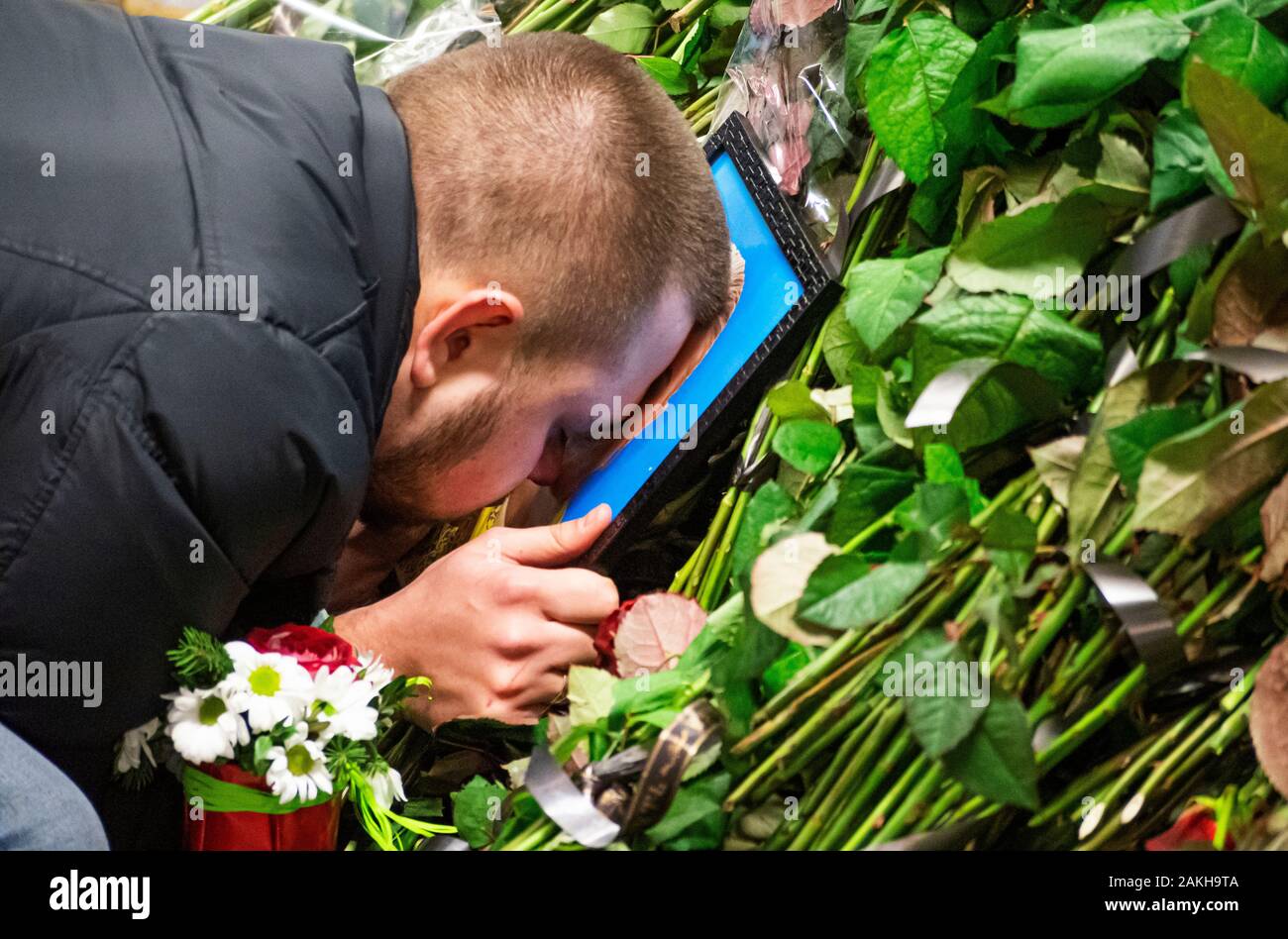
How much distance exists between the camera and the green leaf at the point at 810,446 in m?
0.97

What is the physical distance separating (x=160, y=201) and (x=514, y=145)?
28cm

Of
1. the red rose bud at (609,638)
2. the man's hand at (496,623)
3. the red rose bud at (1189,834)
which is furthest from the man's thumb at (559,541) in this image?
the red rose bud at (1189,834)

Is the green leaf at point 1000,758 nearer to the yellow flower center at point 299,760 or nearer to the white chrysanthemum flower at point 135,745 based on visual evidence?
the yellow flower center at point 299,760

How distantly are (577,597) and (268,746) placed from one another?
0.28 metres

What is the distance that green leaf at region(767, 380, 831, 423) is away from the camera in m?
1.00

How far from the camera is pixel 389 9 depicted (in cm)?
142

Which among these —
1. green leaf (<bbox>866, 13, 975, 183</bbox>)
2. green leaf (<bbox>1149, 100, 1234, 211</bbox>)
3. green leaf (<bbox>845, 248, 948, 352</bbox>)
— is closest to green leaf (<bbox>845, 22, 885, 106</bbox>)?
green leaf (<bbox>866, 13, 975, 183</bbox>)

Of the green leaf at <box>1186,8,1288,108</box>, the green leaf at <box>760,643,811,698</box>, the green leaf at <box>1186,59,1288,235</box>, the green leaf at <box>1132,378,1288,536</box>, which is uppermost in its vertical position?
the green leaf at <box>1186,8,1288,108</box>

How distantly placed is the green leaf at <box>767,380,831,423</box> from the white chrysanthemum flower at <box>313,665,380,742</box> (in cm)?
38

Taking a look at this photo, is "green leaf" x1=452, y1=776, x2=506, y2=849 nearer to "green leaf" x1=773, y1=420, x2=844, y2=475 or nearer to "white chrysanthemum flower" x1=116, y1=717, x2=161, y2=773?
"white chrysanthemum flower" x1=116, y1=717, x2=161, y2=773

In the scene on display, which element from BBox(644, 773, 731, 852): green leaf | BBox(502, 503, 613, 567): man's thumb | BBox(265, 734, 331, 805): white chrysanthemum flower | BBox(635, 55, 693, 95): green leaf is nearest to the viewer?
BBox(644, 773, 731, 852): green leaf
